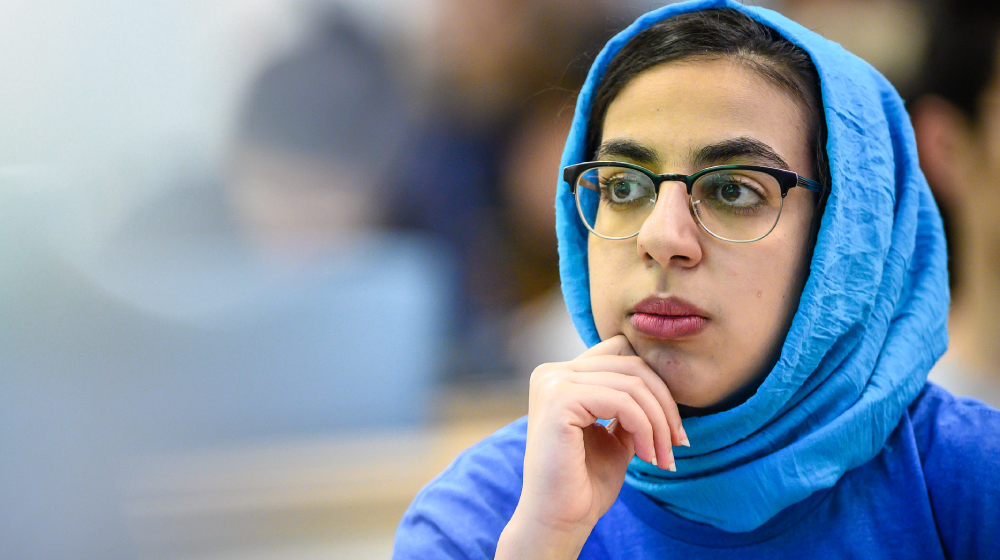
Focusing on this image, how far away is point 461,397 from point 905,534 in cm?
158

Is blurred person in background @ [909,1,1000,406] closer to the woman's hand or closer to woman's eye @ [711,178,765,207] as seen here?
woman's eye @ [711,178,765,207]

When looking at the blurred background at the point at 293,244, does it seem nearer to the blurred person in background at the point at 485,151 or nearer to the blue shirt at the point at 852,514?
the blurred person in background at the point at 485,151

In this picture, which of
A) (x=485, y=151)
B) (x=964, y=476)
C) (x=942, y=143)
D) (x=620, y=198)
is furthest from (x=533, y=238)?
(x=964, y=476)

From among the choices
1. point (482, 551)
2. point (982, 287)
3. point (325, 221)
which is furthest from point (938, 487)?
point (325, 221)

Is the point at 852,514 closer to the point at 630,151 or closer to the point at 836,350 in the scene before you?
the point at 836,350

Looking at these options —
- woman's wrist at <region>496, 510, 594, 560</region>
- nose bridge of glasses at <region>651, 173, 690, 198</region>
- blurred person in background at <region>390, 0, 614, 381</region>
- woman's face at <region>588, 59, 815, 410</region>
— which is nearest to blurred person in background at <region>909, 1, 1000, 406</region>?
blurred person in background at <region>390, 0, 614, 381</region>

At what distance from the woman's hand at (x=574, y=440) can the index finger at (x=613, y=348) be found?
0.08ft

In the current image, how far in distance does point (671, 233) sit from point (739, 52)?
0.95ft

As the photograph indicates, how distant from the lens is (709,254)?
875mm

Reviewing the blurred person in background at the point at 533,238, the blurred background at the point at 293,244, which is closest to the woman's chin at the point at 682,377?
the blurred background at the point at 293,244

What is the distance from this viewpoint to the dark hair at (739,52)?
941mm

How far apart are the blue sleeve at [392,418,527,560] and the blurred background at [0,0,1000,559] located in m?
1.09

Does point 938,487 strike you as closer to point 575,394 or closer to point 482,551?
point 575,394

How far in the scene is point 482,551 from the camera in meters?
0.93
